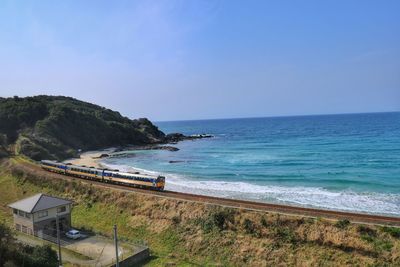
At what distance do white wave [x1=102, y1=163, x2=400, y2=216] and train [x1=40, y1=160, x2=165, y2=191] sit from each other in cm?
506

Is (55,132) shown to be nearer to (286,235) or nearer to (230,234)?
(230,234)

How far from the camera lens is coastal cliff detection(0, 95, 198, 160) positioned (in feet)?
254

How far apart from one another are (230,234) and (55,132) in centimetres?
7683

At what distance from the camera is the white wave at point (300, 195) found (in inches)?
1332

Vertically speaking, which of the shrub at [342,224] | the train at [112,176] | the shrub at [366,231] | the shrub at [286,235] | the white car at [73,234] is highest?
the train at [112,176]

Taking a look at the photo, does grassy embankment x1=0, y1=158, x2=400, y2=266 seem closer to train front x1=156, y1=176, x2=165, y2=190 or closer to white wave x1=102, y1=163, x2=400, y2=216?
train front x1=156, y1=176, x2=165, y2=190

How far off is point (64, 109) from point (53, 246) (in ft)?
272

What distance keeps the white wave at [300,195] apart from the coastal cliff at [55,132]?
38.6 metres

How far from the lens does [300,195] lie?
39.2 metres

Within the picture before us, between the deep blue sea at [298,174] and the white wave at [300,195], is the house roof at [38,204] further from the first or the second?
the deep blue sea at [298,174]

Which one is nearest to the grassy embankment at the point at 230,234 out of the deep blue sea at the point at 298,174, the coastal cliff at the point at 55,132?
the deep blue sea at the point at 298,174

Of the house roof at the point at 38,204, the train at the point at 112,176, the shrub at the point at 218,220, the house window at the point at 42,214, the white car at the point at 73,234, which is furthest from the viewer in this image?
the train at the point at 112,176

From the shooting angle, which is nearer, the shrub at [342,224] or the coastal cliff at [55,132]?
the shrub at [342,224]

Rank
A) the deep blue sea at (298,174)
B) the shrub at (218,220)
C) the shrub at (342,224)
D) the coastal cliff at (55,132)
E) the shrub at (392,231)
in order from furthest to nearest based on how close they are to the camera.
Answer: the coastal cliff at (55,132)
the deep blue sea at (298,174)
the shrub at (218,220)
the shrub at (342,224)
the shrub at (392,231)
